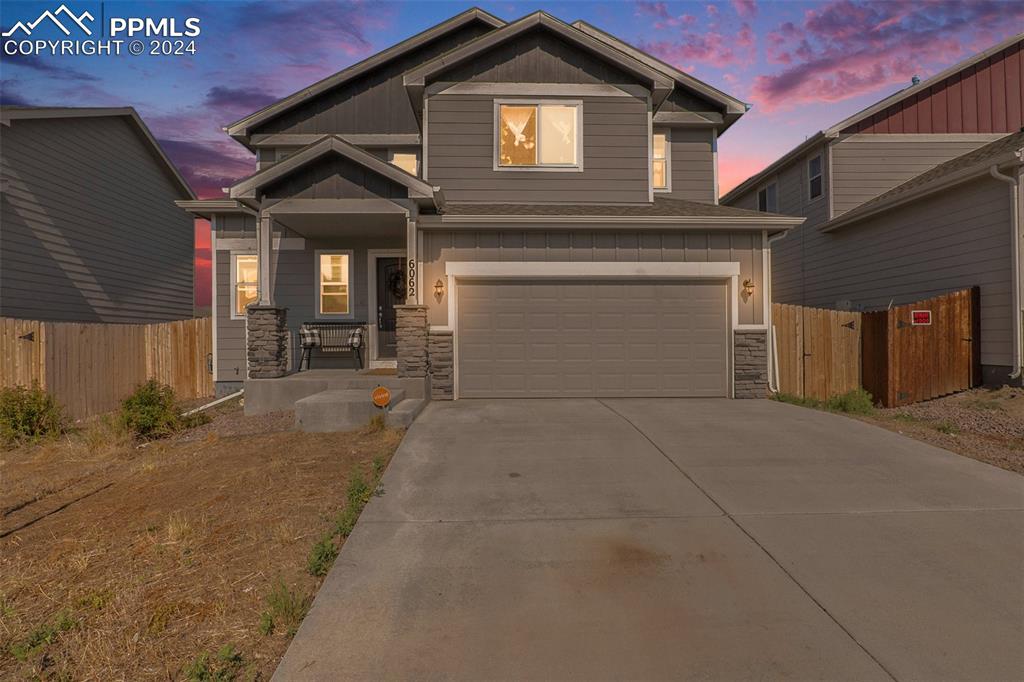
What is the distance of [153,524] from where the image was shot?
4641mm

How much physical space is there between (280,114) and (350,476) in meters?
11.2

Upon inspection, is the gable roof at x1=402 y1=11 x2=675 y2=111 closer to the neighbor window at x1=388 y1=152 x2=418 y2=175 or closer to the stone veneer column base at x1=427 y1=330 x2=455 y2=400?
the neighbor window at x1=388 y1=152 x2=418 y2=175

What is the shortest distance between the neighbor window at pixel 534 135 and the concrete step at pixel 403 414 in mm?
5748

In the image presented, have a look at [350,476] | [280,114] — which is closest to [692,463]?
[350,476]

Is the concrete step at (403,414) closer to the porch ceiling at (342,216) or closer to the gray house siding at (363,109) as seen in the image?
the porch ceiling at (342,216)

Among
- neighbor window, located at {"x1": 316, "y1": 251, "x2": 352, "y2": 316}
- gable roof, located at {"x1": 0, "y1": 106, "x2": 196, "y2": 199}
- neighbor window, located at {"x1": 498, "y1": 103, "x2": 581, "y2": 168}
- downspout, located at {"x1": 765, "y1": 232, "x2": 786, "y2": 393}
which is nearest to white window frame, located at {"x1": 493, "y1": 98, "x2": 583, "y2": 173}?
neighbor window, located at {"x1": 498, "y1": 103, "x2": 581, "y2": 168}

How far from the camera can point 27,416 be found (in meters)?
8.53

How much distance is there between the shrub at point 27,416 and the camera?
830 cm

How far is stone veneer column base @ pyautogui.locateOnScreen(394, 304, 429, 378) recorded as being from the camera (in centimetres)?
1000

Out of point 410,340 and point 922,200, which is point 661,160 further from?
point 410,340

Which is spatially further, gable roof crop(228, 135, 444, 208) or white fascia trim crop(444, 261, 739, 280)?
white fascia trim crop(444, 261, 739, 280)

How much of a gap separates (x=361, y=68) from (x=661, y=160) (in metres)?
7.73

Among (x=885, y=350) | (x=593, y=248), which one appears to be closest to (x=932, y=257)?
(x=885, y=350)

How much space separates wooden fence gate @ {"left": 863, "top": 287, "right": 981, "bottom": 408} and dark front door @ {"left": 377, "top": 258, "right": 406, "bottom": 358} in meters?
10.2
